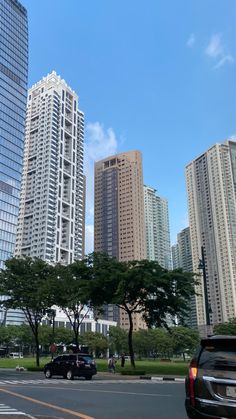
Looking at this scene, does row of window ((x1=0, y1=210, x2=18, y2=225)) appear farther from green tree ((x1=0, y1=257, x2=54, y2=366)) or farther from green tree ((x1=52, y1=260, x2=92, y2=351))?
green tree ((x1=52, y1=260, x2=92, y2=351))

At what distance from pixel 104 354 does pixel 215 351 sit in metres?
124

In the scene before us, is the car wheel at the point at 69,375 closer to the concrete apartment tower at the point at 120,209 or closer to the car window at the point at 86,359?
the car window at the point at 86,359

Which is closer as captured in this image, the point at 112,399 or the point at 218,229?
the point at 112,399

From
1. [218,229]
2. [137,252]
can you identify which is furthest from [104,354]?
[218,229]

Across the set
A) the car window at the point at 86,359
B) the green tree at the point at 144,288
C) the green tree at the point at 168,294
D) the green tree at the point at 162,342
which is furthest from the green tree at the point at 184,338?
the car window at the point at 86,359

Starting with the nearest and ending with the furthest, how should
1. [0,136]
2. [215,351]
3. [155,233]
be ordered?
[215,351], [0,136], [155,233]

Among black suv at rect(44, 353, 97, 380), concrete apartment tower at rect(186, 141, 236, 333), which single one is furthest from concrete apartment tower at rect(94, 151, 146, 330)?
black suv at rect(44, 353, 97, 380)

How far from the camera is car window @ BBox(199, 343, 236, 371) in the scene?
6.17 meters

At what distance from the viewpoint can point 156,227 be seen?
176m

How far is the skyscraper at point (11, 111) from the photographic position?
474ft

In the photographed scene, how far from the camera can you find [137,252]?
152 m

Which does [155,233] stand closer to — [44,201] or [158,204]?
[158,204]

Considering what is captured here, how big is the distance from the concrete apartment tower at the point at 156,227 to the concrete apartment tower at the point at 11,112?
5050 cm

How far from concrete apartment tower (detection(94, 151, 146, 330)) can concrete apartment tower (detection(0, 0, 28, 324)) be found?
3146cm
